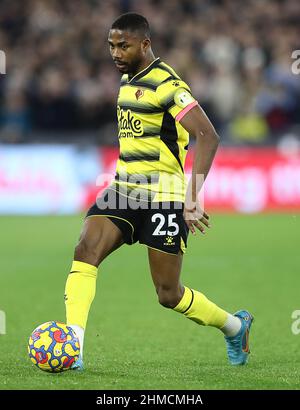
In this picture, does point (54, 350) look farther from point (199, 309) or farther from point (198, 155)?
point (198, 155)

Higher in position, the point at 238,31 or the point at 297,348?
the point at 238,31

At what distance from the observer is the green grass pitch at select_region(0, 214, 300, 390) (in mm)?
5598

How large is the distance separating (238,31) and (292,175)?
13.1ft

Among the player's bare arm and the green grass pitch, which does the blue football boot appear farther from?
the player's bare arm

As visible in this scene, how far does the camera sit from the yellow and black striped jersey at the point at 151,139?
5.96 meters

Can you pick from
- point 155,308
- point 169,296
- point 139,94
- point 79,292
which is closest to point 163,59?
point 155,308

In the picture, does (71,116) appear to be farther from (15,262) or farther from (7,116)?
(15,262)

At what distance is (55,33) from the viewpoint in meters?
19.5

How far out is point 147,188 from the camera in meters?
6.07

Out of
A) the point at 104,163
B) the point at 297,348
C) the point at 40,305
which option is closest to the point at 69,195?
the point at 104,163

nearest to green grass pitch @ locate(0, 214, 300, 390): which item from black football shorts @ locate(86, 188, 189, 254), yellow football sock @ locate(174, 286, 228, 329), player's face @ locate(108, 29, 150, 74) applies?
yellow football sock @ locate(174, 286, 228, 329)

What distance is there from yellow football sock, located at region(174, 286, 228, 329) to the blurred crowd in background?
1064 centimetres

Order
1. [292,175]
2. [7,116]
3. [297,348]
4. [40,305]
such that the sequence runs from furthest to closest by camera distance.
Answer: [7,116] → [292,175] → [40,305] → [297,348]

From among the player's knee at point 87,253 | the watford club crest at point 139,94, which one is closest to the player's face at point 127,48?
the watford club crest at point 139,94
